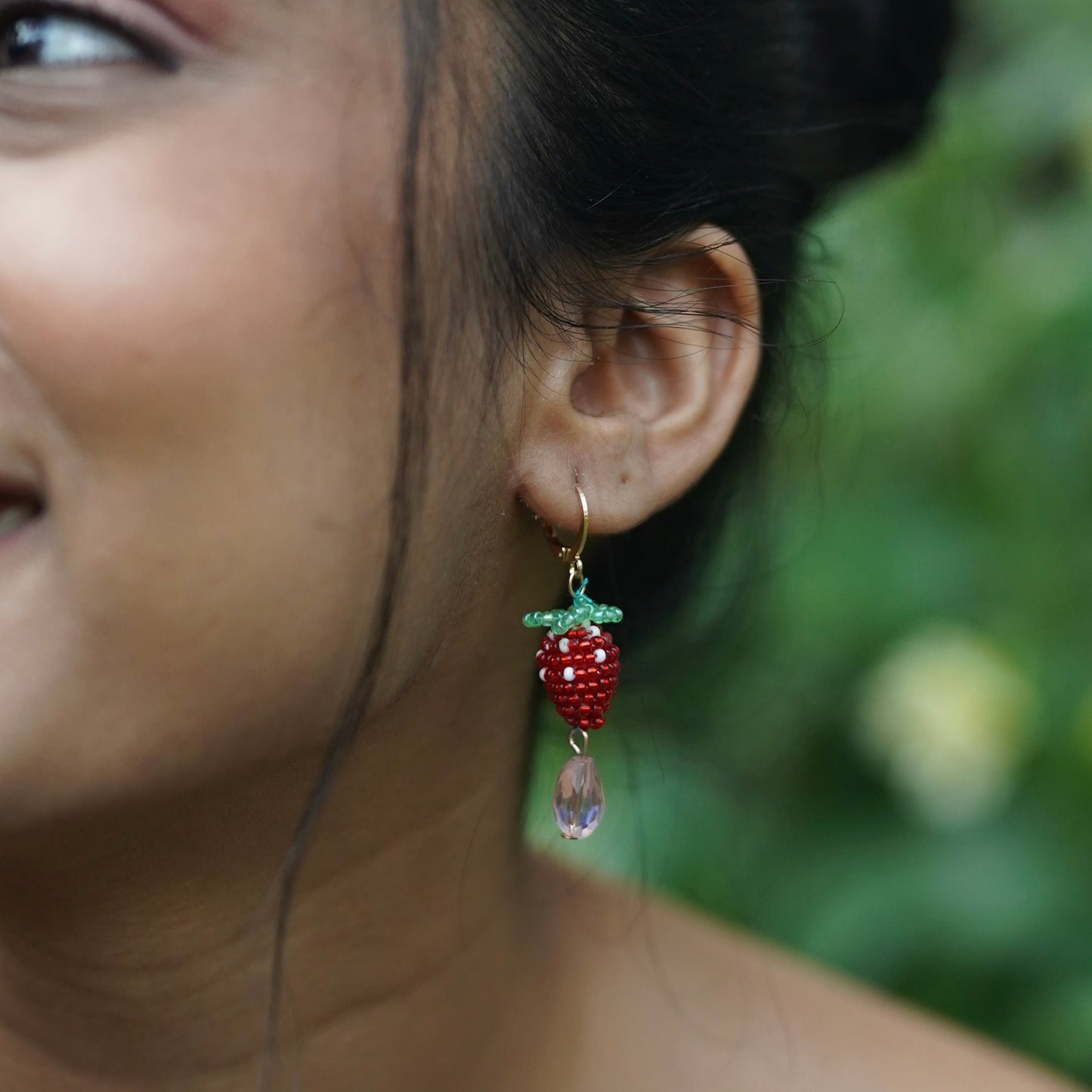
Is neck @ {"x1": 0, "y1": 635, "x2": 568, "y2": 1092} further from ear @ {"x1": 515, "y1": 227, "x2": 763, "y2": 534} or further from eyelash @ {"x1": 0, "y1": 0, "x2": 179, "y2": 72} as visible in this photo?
eyelash @ {"x1": 0, "y1": 0, "x2": 179, "y2": 72}

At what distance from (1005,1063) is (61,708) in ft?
4.04

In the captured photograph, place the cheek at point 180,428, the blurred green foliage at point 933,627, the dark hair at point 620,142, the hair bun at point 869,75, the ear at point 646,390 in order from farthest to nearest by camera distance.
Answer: the blurred green foliage at point 933,627, the hair bun at point 869,75, the ear at point 646,390, the dark hair at point 620,142, the cheek at point 180,428

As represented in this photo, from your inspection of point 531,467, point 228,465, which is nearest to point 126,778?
point 228,465

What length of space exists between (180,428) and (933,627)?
126 cm

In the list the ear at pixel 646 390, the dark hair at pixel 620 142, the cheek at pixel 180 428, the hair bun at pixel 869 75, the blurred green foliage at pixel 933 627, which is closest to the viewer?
the cheek at pixel 180 428

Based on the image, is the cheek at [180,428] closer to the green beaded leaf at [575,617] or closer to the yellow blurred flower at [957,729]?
the green beaded leaf at [575,617]

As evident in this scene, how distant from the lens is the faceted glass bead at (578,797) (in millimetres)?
1344

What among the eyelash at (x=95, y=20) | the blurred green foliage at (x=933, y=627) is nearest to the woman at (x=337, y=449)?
the eyelash at (x=95, y=20)

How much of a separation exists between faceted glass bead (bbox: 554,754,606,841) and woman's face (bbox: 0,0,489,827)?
0.93ft

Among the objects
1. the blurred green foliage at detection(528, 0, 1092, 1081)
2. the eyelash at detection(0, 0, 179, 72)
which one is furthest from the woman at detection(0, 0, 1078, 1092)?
the blurred green foliage at detection(528, 0, 1092, 1081)

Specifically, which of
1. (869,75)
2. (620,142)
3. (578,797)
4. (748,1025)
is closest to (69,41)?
(620,142)

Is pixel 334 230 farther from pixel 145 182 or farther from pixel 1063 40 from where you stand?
pixel 1063 40

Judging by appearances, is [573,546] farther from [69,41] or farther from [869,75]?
[869,75]

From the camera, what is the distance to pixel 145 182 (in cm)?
107
